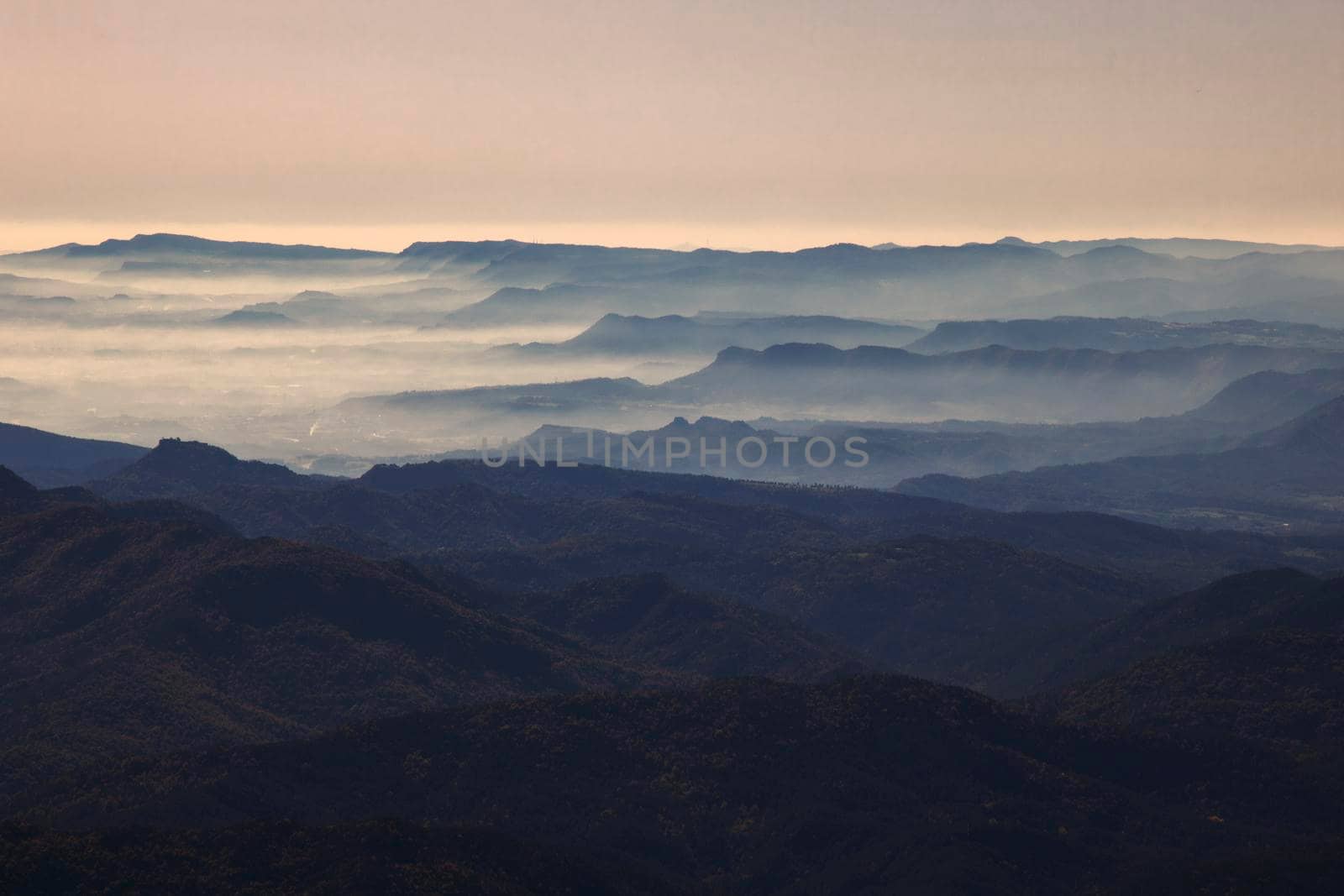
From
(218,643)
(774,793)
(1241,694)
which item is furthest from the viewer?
(218,643)

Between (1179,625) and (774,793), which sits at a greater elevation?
(774,793)

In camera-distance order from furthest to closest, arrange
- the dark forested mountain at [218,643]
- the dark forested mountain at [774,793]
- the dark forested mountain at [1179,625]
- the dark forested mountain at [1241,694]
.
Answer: the dark forested mountain at [1179,625] < the dark forested mountain at [218,643] < the dark forested mountain at [1241,694] < the dark forested mountain at [774,793]

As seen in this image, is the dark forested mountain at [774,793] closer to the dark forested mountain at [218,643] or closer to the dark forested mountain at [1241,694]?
the dark forested mountain at [1241,694]

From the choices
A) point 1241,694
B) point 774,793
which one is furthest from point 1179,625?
point 774,793

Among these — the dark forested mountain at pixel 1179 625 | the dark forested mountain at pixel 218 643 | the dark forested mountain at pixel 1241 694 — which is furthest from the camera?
the dark forested mountain at pixel 1179 625

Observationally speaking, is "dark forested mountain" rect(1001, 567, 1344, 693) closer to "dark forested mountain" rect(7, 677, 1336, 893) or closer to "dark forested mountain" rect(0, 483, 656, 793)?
"dark forested mountain" rect(7, 677, 1336, 893)

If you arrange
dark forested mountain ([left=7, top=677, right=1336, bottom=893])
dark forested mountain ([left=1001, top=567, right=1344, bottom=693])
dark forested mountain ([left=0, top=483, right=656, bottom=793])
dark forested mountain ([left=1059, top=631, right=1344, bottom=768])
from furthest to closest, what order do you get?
1. dark forested mountain ([left=1001, top=567, right=1344, bottom=693])
2. dark forested mountain ([left=0, top=483, right=656, bottom=793])
3. dark forested mountain ([left=1059, top=631, right=1344, bottom=768])
4. dark forested mountain ([left=7, top=677, right=1336, bottom=893])

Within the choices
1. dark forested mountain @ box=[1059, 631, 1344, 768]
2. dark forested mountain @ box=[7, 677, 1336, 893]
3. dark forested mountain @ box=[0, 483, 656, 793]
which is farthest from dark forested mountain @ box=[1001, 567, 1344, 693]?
dark forested mountain @ box=[0, 483, 656, 793]

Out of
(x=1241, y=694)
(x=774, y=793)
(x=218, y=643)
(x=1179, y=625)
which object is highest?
(x=218, y=643)

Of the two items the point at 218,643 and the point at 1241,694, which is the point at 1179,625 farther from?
the point at 218,643

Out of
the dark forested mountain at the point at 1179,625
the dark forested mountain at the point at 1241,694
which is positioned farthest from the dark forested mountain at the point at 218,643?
the dark forested mountain at the point at 1179,625

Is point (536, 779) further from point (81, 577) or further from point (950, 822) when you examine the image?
point (81, 577)
